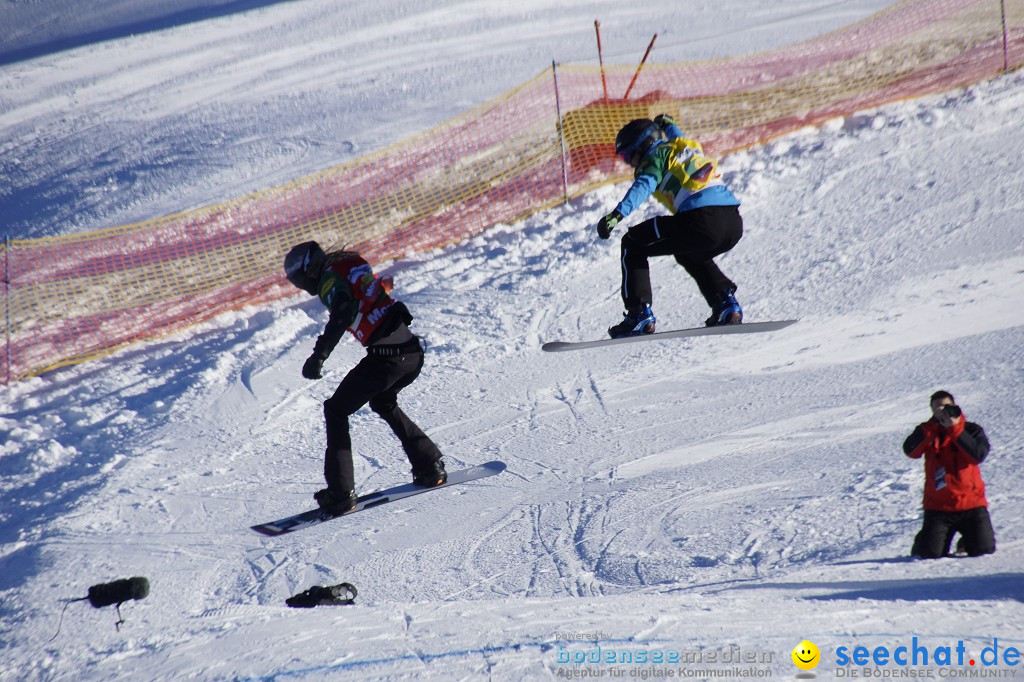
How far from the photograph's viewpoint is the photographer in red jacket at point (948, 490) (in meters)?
4.89

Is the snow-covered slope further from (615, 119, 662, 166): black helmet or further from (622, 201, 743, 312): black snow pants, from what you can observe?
(615, 119, 662, 166): black helmet

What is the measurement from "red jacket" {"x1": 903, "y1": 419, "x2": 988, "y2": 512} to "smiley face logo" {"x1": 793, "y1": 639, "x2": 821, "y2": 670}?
155 centimetres

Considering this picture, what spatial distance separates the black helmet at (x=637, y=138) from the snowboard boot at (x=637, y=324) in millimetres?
1155

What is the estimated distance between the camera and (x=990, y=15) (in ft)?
42.6

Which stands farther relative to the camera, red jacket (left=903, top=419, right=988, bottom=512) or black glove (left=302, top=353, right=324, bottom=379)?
black glove (left=302, top=353, right=324, bottom=379)

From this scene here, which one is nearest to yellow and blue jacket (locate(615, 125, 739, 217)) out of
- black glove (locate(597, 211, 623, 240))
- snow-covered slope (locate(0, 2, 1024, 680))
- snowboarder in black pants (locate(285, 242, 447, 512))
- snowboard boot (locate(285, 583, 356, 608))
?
black glove (locate(597, 211, 623, 240))

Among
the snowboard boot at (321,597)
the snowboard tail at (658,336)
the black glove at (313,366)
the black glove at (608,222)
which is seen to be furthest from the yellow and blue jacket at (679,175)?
the snowboard boot at (321,597)

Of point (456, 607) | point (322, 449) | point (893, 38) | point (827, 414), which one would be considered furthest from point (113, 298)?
point (893, 38)

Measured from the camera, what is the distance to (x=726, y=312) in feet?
21.4

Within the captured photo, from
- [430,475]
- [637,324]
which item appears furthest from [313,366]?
[637,324]

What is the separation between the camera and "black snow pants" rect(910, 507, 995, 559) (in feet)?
16.3

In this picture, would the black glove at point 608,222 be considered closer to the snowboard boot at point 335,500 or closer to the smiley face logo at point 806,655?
the snowboard boot at point 335,500

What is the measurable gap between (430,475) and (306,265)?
5.67 ft
